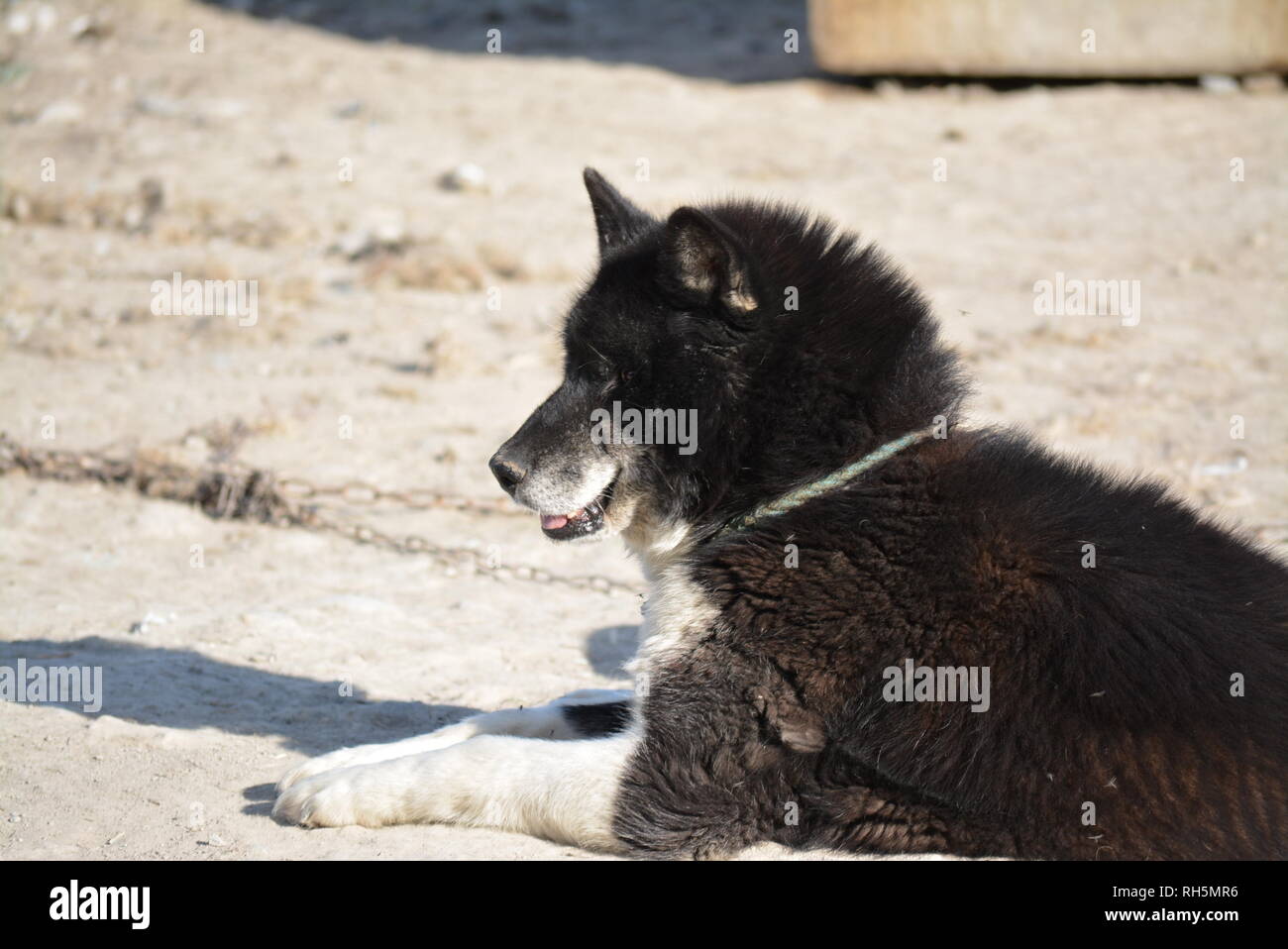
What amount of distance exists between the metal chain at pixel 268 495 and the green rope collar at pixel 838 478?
2.41 meters

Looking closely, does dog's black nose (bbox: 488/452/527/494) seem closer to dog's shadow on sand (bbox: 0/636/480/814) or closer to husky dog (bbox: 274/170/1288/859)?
husky dog (bbox: 274/170/1288/859)

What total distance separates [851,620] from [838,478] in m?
0.41

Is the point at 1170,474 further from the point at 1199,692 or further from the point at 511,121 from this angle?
the point at 511,121

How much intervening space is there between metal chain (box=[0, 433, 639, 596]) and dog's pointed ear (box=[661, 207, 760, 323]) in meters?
2.53

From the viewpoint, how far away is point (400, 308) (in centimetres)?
948

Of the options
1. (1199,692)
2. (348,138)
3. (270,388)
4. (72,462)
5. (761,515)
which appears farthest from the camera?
(348,138)

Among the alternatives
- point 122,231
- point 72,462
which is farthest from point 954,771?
point 122,231

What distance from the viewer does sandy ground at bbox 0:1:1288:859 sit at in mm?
4773

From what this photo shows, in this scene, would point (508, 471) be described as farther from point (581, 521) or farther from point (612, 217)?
point (612, 217)

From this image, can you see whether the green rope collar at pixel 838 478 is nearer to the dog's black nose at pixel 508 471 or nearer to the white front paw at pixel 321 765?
the dog's black nose at pixel 508 471

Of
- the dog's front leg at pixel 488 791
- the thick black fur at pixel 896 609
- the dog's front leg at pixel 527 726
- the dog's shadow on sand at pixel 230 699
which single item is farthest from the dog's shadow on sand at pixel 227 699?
the thick black fur at pixel 896 609

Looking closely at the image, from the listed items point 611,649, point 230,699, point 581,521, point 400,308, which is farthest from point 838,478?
point 400,308

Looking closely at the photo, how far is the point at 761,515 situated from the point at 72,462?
4.40 m

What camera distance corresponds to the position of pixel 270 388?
8219 millimetres
